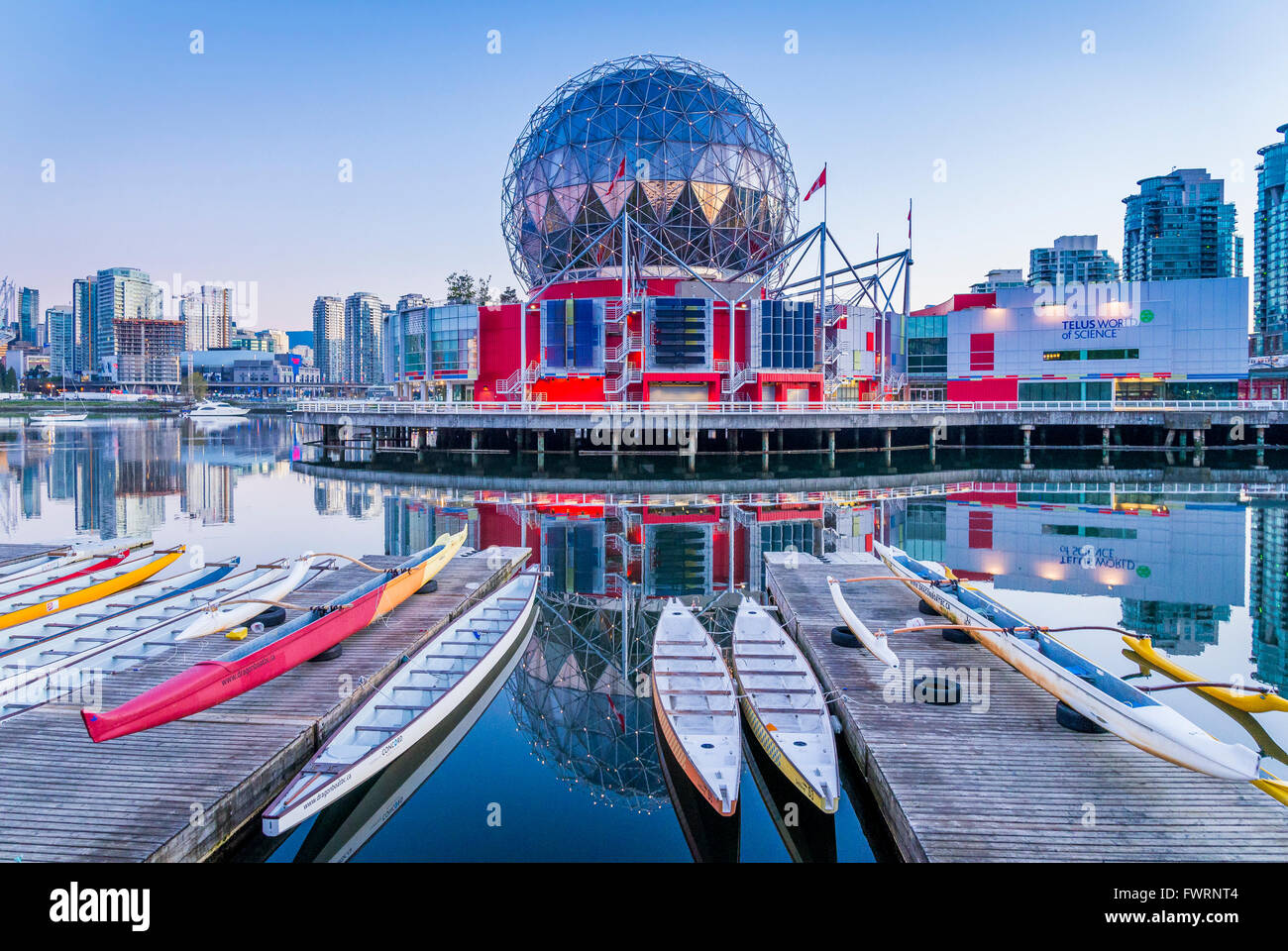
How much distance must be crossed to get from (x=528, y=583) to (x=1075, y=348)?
61571mm

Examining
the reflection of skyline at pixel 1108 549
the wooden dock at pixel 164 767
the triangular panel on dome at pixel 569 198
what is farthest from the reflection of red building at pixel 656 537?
the triangular panel on dome at pixel 569 198

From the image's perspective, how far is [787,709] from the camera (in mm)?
10492

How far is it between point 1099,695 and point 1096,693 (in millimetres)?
55

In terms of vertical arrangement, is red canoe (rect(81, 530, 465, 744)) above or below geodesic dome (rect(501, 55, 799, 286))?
below

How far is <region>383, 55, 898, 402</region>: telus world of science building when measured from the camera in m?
57.2

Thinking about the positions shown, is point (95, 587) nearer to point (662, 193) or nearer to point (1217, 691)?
point (1217, 691)

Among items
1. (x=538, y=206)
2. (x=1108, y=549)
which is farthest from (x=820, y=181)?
(x=1108, y=549)

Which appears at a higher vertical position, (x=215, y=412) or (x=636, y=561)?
(x=215, y=412)

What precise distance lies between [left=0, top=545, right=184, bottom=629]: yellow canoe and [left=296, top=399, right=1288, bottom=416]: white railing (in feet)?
104

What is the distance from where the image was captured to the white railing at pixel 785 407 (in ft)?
164

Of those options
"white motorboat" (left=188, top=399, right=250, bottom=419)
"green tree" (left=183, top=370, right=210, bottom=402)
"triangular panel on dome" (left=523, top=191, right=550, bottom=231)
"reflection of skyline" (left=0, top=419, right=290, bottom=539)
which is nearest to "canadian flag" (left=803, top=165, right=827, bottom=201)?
"triangular panel on dome" (left=523, top=191, right=550, bottom=231)

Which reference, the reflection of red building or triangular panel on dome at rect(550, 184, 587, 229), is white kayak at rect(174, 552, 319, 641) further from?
triangular panel on dome at rect(550, 184, 587, 229)

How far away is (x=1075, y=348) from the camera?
6625 cm
